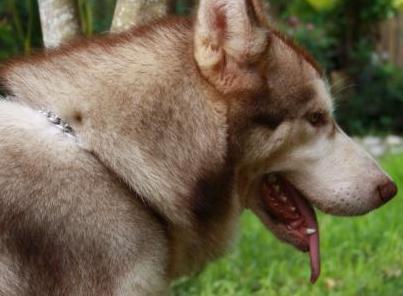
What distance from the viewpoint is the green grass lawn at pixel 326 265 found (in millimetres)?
5023

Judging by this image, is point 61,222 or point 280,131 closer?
point 61,222

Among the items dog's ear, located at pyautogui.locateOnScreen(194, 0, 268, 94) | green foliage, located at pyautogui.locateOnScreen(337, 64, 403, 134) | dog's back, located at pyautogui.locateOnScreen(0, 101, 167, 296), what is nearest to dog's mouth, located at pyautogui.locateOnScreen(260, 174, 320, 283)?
dog's ear, located at pyautogui.locateOnScreen(194, 0, 268, 94)

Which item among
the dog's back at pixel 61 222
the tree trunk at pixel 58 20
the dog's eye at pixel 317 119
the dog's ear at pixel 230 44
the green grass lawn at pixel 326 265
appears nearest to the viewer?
the dog's back at pixel 61 222

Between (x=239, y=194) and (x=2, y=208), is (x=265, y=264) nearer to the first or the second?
(x=239, y=194)

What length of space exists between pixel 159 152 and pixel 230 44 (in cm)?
43

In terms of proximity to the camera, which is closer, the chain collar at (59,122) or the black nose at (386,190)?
the chain collar at (59,122)

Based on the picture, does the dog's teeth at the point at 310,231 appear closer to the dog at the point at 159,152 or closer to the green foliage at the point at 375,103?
the dog at the point at 159,152

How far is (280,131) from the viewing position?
304 centimetres

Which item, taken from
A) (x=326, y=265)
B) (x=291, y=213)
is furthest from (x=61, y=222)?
(x=326, y=265)

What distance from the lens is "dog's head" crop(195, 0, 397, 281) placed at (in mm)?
2902

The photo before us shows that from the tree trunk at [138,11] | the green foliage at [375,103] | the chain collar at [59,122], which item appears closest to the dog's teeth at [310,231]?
the chain collar at [59,122]

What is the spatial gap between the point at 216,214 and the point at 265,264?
100 inches

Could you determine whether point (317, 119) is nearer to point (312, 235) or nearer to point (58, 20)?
point (312, 235)

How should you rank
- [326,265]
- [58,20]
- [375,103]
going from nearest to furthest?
1. [58,20]
2. [326,265]
3. [375,103]
